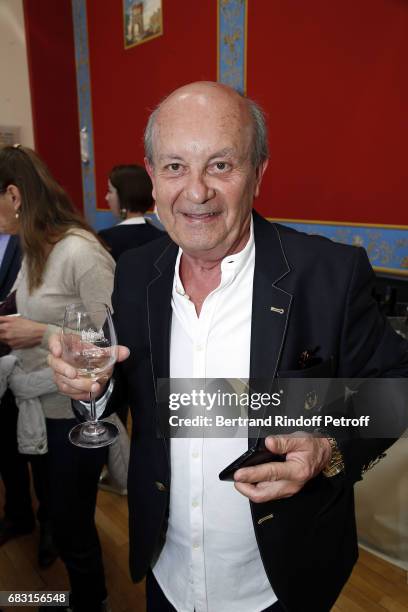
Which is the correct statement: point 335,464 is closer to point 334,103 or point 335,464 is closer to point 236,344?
point 236,344

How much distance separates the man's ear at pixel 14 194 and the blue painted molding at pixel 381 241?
2.24 m

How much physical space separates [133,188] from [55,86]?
3.77 meters

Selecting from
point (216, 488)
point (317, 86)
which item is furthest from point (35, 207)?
point (317, 86)

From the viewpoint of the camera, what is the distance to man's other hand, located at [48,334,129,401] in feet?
3.16

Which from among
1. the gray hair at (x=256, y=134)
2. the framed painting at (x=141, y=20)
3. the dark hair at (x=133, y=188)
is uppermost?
the framed painting at (x=141, y=20)

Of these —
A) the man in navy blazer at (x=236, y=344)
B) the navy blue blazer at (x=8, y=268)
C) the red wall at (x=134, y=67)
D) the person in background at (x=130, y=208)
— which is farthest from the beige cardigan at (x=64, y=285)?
the red wall at (x=134, y=67)

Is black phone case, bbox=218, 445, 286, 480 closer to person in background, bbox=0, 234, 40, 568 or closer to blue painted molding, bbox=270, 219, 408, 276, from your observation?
person in background, bbox=0, 234, 40, 568

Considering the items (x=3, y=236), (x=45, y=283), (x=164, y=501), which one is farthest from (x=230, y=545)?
(x=3, y=236)

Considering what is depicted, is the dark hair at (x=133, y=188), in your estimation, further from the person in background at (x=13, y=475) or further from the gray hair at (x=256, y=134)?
the gray hair at (x=256, y=134)

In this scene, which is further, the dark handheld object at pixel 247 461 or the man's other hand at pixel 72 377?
the man's other hand at pixel 72 377

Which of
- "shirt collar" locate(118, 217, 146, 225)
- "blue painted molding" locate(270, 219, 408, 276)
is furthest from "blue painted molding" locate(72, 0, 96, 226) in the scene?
"blue painted molding" locate(270, 219, 408, 276)

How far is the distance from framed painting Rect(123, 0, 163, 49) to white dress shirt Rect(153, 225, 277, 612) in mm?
4323

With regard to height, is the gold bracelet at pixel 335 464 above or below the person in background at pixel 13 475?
above

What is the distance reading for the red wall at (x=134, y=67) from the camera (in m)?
3.99
